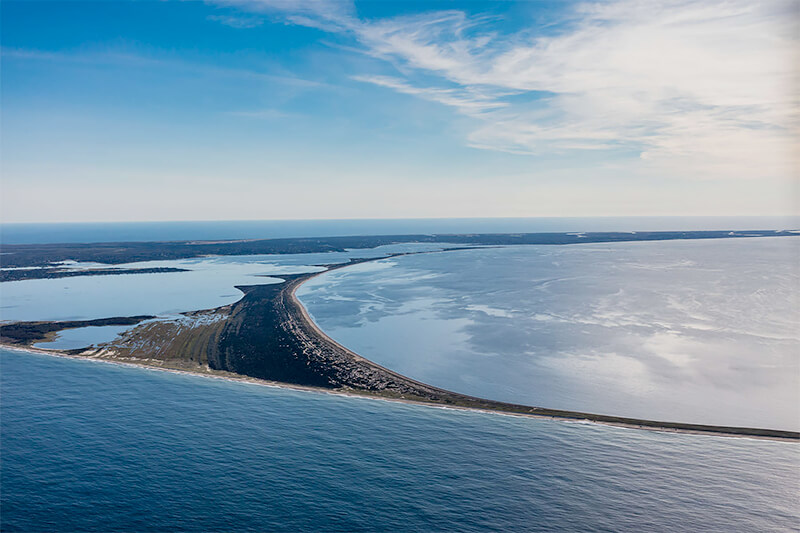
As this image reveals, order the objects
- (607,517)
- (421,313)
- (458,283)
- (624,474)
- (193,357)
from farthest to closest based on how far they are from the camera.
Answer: (458,283) → (421,313) → (193,357) → (624,474) → (607,517)

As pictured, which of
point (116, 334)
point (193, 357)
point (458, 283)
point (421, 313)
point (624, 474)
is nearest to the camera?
point (624, 474)

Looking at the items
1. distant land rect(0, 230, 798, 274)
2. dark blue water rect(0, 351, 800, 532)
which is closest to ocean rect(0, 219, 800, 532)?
dark blue water rect(0, 351, 800, 532)

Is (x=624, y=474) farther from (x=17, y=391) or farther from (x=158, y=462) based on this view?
(x=17, y=391)

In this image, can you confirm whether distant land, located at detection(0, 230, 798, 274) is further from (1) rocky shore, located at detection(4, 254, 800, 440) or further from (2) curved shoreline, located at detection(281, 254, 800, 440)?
(2) curved shoreline, located at detection(281, 254, 800, 440)

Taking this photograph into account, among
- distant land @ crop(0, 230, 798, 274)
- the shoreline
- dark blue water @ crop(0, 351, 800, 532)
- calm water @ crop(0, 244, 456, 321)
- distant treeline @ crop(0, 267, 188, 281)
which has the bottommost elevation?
dark blue water @ crop(0, 351, 800, 532)

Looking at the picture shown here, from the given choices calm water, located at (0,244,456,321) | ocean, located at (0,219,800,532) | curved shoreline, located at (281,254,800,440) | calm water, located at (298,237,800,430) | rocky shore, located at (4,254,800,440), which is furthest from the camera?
calm water, located at (0,244,456,321)

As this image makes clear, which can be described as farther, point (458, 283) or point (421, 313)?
point (458, 283)

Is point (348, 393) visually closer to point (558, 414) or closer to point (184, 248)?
point (558, 414)

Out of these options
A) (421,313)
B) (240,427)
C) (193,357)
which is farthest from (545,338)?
(193,357)
